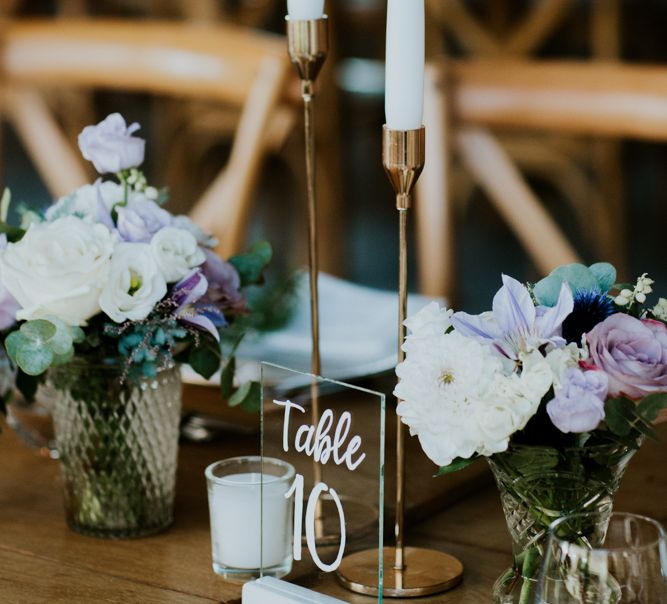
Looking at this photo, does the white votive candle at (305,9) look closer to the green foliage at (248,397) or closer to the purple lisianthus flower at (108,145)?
the purple lisianthus flower at (108,145)

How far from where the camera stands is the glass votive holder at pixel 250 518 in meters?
0.95

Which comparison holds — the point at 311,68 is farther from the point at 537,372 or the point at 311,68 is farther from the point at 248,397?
the point at 537,372

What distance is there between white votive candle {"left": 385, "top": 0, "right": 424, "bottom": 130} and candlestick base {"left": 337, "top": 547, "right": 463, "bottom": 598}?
13.9 inches

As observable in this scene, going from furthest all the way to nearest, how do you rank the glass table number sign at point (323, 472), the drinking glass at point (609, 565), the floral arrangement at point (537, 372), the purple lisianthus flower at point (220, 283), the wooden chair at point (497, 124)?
the wooden chair at point (497, 124), the purple lisianthus flower at point (220, 283), the glass table number sign at point (323, 472), the floral arrangement at point (537, 372), the drinking glass at point (609, 565)

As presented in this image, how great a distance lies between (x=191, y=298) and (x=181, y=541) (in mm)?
220

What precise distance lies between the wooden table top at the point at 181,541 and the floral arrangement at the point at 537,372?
0.20 metres

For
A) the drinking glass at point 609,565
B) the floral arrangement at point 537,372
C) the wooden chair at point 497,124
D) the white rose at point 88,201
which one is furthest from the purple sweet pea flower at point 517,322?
the wooden chair at point 497,124

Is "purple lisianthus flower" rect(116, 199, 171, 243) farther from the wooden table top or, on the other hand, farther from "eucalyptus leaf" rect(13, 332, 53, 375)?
the wooden table top

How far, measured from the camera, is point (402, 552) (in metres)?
0.96

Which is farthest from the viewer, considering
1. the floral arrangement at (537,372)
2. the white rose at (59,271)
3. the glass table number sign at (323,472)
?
the white rose at (59,271)

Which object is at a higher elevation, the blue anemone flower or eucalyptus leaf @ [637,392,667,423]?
the blue anemone flower

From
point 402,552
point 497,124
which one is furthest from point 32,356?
point 497,124

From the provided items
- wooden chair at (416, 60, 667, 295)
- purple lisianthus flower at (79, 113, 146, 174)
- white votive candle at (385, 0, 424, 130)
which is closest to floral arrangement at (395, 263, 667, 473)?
white votive candle at (385, 0, 424, 130)

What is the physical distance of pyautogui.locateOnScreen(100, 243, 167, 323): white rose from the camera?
39.0 inches
